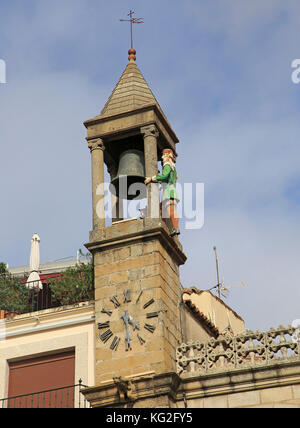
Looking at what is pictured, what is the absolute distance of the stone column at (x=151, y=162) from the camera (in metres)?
22.6

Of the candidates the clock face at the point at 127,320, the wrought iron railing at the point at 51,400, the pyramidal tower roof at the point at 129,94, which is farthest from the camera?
the pyramidal tower roof at the point at 129,94

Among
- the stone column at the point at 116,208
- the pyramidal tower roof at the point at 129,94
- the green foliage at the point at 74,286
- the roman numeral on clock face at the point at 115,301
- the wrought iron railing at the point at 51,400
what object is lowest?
the wrought iron railing at the point at 51,400

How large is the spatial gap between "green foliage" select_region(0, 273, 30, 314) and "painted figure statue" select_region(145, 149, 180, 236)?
4956 mm

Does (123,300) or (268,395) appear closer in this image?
(268,395)

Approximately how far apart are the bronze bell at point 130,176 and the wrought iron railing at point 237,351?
14.2 ft

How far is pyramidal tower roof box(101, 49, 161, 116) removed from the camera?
79.0 ft

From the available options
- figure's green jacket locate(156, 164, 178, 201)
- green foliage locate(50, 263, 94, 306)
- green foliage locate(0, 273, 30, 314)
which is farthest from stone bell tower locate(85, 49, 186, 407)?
green foliage locate(0, 273, 30, 314)

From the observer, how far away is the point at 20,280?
29.2m

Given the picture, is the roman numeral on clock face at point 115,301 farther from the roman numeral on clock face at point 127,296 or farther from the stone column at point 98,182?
the stone column at point 98,182

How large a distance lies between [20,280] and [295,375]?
11588 mm

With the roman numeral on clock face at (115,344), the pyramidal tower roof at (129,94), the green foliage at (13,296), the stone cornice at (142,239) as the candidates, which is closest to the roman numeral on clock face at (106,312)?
the roman numeral on clock face at (115,344)

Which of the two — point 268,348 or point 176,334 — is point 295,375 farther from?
point 176,334

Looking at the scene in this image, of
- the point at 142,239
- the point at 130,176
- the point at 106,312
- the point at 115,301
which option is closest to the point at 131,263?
the point at 142,239

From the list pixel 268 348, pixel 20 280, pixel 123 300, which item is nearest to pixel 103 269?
pixel 123 300
